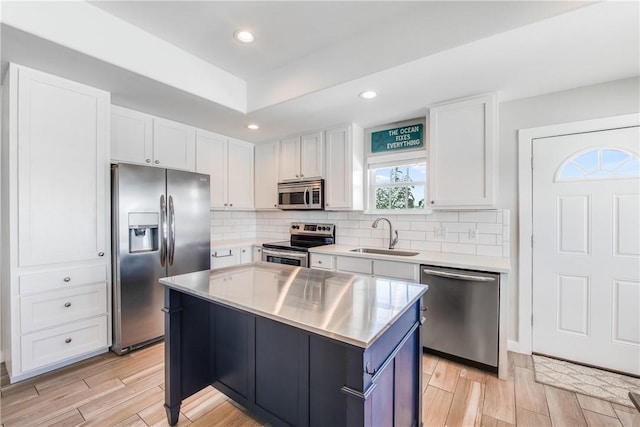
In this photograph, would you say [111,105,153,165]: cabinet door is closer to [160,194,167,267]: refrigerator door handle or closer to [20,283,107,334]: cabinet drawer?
[160,194,167,267]: refrigerator door handle

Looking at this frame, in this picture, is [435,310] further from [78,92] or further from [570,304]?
[78,92]

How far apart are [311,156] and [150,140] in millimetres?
1843

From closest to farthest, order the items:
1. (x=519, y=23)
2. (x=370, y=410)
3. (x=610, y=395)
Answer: (x=370, y=410) → (x=519, y=23) → (x=610, y=395)

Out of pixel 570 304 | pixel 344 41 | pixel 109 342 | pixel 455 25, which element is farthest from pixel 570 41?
pixel 109 342

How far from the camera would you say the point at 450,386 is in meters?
2.11

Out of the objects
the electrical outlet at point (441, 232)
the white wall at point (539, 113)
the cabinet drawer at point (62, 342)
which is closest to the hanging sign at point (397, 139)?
the white wall at point (539, 113)

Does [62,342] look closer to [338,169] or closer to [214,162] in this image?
[214,162]

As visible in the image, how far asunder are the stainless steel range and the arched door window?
8.02 feet

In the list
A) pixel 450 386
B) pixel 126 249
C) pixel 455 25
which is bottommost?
pixel 450 386

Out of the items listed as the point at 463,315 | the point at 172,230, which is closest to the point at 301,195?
the point at 172,230

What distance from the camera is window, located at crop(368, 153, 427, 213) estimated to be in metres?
3.25

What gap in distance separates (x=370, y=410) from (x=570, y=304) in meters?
2.39

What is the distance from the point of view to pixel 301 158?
3783mm

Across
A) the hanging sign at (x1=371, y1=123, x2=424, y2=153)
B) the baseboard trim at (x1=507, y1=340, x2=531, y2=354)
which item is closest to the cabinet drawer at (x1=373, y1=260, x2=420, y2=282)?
the baseboard trim at (x1=507, y1=340, x2=531, y2=354)
